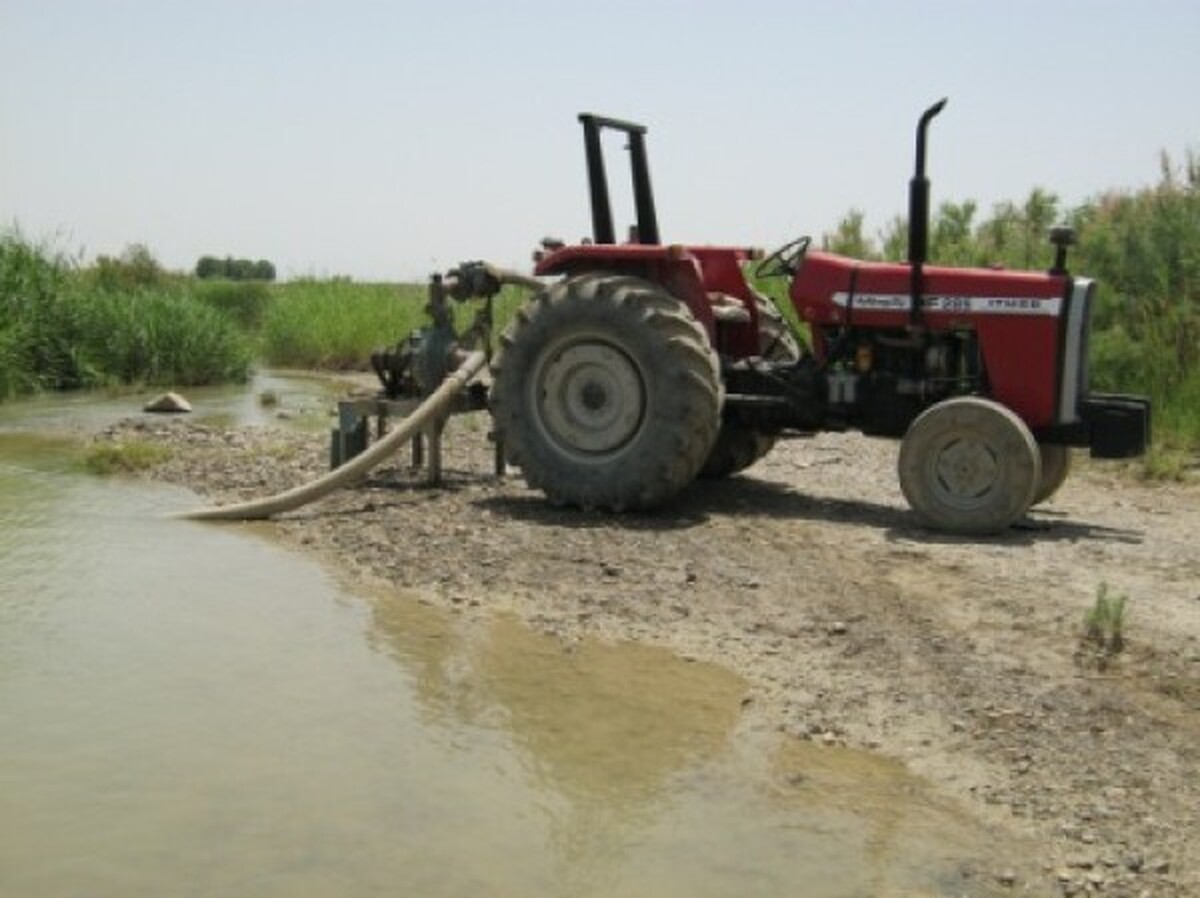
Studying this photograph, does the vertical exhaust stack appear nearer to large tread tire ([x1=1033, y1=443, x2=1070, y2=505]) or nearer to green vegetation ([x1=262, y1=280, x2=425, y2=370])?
large tread tire ([x1=1033, y1=443, x2=1070, y2=505])

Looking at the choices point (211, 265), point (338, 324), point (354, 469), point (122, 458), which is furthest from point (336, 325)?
point (211, 265)

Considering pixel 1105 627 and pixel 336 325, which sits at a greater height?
pixel 1105 627

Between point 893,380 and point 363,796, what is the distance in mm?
4444

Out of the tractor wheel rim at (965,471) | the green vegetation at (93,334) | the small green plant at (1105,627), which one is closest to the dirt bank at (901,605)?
the small green plant at (1105,627)

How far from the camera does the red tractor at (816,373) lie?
7.21m

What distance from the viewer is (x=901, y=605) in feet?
18.8

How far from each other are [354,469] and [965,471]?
10.8ft

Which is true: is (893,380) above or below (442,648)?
above

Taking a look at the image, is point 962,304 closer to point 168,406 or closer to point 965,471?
point 965,471

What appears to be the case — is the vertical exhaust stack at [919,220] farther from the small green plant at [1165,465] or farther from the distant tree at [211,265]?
the distant tree at [211,265]

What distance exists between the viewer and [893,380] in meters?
7.66

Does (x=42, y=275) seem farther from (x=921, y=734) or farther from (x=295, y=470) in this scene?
(x=921, y=734)

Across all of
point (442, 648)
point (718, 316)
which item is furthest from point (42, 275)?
point (442, 648)

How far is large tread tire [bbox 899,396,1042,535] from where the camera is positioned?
701 cm
